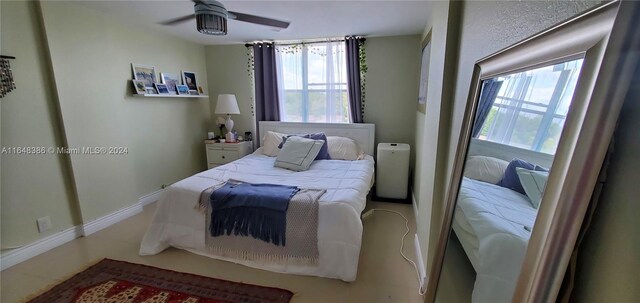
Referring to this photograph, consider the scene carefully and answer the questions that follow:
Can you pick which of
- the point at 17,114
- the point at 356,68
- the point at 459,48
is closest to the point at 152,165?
the point at 17,114

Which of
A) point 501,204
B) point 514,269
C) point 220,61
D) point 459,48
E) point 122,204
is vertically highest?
point 220,61

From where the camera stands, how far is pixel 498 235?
30.4 inches

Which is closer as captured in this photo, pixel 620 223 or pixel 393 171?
pixel 620 223

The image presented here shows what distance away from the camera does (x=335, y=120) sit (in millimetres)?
3957

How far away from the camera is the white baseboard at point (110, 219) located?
266 cm

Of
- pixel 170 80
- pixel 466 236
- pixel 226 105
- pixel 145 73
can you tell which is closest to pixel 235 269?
pixel 466 236

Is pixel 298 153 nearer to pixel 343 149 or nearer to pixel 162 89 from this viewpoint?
pixel 343 149

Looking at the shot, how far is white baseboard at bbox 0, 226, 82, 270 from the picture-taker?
2.14 meters

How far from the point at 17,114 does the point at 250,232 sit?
2141 mm

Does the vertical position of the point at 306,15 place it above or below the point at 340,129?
above

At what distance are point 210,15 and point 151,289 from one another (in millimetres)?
2021

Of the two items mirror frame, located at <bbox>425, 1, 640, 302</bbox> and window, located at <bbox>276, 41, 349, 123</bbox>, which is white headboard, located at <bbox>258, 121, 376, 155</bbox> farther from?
mirror frame, located at <bbox>425, 1, 640, 302</bbox>

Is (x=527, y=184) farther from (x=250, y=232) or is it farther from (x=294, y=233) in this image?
(x=250, y=232)

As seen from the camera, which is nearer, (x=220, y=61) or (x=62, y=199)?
(x=62, y=199)
